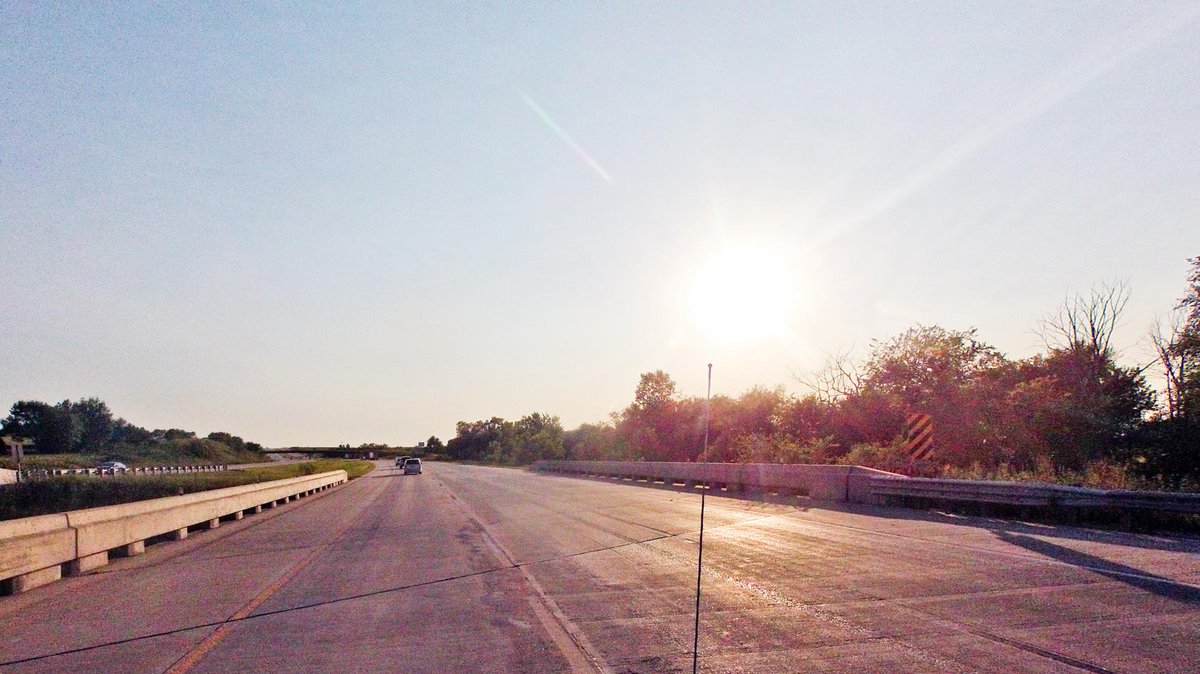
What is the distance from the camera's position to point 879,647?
22.8ft

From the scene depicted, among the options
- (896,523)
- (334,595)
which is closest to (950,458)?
(896,523)

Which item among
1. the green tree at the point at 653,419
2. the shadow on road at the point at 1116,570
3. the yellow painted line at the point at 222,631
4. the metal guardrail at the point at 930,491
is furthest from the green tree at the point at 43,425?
the shadow on road at the point at 1116,570

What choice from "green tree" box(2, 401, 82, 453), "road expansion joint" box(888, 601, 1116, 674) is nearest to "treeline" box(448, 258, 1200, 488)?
"road expansion joint" box(888, 601, 1116, 674)

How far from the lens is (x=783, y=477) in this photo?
2773cm

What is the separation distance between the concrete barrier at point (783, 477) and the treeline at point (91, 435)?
7131 cm

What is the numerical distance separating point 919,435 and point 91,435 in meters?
138

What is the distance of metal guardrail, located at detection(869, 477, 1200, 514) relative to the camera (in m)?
14.0

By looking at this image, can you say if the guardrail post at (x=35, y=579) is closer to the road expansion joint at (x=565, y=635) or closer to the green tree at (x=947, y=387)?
the road expansion joint at (x=565, y=635)

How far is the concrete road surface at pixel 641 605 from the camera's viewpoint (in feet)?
22.5

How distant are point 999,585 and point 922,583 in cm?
83

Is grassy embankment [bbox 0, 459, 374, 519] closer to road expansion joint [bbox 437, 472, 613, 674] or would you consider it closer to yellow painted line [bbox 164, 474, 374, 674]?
yellow painted line [bbox 164, 474, 374, 674]

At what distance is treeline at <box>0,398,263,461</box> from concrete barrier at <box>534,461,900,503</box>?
71309 mm

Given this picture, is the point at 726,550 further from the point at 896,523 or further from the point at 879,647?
the point at 879,647

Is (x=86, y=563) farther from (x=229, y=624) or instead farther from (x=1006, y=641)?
(x=1006, y=641)
